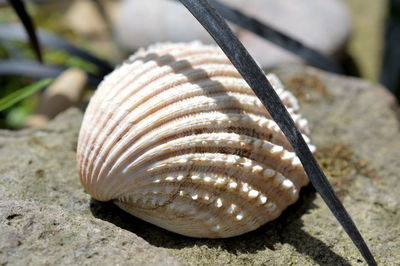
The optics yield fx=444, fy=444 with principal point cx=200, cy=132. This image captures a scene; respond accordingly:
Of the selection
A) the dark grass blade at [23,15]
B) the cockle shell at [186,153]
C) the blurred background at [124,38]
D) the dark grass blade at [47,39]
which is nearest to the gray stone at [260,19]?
the blurred background at [124,38]

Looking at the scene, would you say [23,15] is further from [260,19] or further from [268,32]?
[260,19]

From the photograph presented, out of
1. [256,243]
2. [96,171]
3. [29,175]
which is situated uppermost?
[96,171]

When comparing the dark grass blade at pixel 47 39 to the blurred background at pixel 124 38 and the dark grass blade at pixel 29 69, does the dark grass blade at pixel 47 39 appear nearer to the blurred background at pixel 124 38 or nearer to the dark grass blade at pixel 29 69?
the blurred background at pixel 124 38

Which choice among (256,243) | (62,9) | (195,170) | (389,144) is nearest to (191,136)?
(195,170)

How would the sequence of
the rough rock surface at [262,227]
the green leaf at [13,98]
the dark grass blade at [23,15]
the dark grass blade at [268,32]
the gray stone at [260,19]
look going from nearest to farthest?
the rough rock surface at [262,227] < the green leaf at [13,98] < the dark grass blade at [23,15] < the dark grass blade at [268,32] < the gray stone at [260,19]

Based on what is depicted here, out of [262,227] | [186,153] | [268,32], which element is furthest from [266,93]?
[268,32]

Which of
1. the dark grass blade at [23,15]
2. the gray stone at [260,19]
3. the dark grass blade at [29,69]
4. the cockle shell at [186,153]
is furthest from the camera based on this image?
the gray stone at [260,19]

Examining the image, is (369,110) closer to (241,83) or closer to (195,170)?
(241,83)
